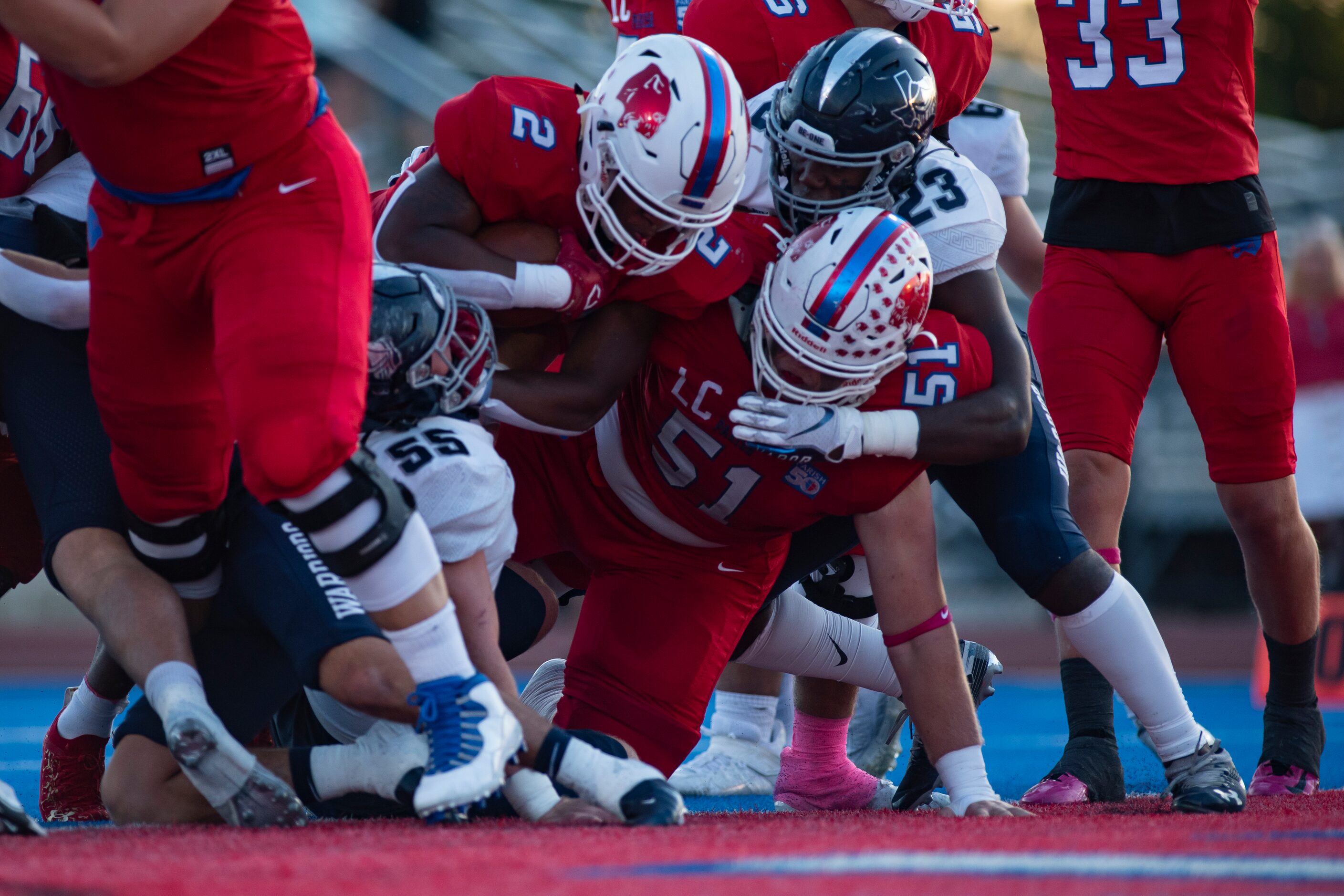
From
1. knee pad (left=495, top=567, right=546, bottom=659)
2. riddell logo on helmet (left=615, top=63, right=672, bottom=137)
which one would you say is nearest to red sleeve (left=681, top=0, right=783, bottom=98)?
riddell logo on helmet (left=615, top=63, right=672, bottom=137)

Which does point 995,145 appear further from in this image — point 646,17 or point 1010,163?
point 646,17

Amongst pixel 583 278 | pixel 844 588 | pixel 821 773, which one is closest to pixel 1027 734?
pixel 844 588

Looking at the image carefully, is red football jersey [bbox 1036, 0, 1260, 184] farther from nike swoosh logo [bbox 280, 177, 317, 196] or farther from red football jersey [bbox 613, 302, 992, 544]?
nike swoosh logo [bbox 280, 177, 317, 196]

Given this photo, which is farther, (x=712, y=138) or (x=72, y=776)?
(x=72, y=776)

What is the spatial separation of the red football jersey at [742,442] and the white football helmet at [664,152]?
0.20 m

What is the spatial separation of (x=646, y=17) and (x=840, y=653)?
79.4 inches

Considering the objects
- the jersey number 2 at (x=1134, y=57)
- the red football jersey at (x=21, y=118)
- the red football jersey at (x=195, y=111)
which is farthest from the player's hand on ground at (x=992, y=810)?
the red football jersey at (x=21, y=118)

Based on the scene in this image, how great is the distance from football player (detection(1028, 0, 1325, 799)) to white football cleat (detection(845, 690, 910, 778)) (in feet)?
1.90

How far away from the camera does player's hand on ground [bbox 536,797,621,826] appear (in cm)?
217

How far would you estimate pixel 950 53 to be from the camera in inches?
133

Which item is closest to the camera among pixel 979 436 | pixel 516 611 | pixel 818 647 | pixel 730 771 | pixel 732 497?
pixel 979 436

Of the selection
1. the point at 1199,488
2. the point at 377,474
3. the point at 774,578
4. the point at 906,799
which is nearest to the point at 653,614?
the point at 774,578

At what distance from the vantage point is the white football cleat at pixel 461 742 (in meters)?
2.04

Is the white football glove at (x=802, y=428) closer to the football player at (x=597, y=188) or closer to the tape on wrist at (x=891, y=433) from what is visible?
the tape on wrist at (x=891, y=433)
